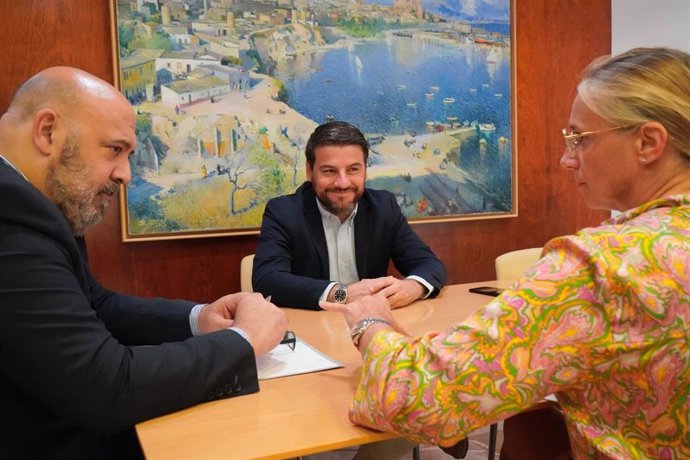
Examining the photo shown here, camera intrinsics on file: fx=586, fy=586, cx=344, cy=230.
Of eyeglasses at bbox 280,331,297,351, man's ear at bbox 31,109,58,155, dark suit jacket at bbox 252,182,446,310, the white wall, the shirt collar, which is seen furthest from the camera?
the white wall

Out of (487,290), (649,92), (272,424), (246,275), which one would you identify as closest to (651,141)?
(649,92)

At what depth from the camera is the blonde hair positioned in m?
1.06

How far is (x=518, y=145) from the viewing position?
3.85 metres

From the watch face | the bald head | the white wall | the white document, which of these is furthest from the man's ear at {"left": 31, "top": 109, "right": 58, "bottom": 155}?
the white wall

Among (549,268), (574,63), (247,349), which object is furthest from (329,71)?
(549,268)

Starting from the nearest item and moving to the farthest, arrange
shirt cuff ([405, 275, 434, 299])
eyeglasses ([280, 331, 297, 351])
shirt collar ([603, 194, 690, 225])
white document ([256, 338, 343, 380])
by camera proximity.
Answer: shirt collar ([603, 194, 690, 225]) < white document ([256, 338, 343, 380]) < eyeglasses ([280, 331, 297, 351]) < shirt cuff ([405, 275, 434, 299])

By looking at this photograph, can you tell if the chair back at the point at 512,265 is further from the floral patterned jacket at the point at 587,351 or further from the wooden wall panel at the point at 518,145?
the floral patterned jacket at the point at 587,351

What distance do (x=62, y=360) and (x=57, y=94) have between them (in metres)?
0.60

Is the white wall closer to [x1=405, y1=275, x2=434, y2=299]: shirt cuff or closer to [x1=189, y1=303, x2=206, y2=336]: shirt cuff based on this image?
[x1=405, y1=275, x2=434, y2=299]: shirt cuff

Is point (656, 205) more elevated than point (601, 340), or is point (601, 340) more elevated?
point (656, 205)

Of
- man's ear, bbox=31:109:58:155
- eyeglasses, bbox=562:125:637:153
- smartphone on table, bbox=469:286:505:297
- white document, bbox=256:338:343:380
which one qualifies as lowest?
white document, bbox=256:338:343:380

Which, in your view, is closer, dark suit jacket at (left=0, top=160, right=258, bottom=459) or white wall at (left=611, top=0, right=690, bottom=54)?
dark suit jacket at (left=0, top=160, right=258, bottom=459)

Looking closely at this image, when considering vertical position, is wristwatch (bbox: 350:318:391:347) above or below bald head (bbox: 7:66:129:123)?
below

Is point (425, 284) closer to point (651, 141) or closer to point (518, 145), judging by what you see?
point (651, 141)
